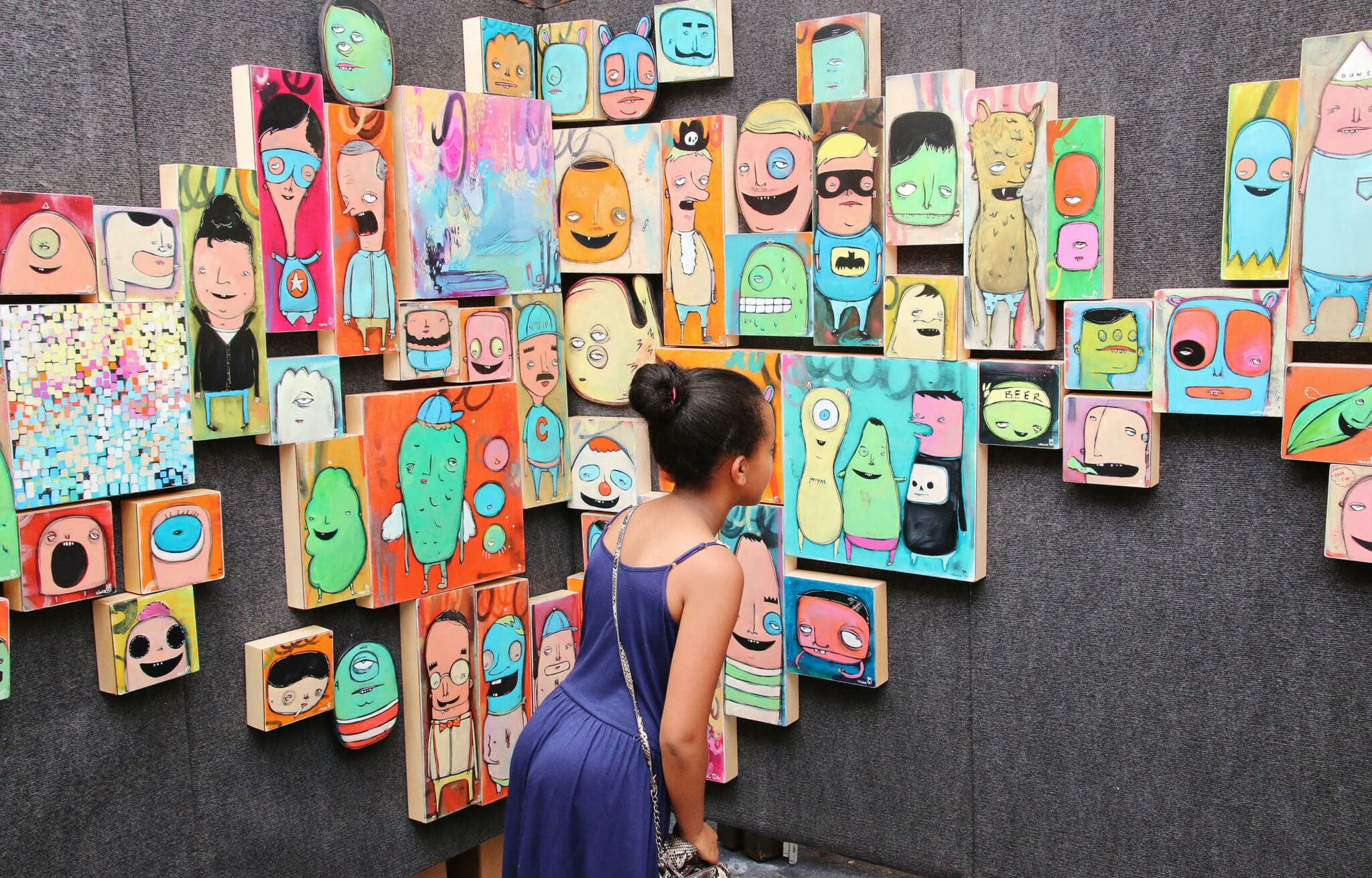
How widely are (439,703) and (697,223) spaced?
1214 millimetres

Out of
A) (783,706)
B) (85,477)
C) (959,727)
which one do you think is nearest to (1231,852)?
(959,727)

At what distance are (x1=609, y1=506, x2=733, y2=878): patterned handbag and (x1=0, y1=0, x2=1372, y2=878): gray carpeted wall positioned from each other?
103 centimetres

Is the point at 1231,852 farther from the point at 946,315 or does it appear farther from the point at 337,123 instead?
the point at 337,123

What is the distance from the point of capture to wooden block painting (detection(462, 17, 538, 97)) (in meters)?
2.72

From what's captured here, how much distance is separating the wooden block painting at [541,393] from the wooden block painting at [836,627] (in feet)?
2.12

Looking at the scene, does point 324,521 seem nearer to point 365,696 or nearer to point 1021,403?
point 365,696

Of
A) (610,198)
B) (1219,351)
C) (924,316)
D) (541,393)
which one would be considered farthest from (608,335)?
(1219,351)

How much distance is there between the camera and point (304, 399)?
2.40 metres

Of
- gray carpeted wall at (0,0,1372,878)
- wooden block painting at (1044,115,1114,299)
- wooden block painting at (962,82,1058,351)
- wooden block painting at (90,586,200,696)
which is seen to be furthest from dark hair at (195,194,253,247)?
wooden block painting at (1044,115,1114,299)

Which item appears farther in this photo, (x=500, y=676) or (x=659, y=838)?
(x=500, y=676)

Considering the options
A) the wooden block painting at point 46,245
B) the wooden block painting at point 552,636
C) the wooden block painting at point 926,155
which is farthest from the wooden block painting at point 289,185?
the wooden block painting at point 926,155

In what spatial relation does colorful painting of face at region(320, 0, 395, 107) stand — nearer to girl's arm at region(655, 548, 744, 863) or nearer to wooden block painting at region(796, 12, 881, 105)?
wooden block painting at region(796, 12, 881, 105)

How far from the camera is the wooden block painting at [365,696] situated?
2518 mm

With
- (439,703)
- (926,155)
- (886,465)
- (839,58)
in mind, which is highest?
(839,58)
